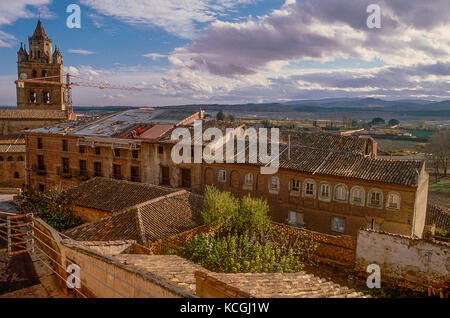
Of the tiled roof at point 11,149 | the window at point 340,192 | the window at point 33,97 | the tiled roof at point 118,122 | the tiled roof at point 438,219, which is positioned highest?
the window at point 33,97

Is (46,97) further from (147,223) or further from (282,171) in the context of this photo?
(147,223)

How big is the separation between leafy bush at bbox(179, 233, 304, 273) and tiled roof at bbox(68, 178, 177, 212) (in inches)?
246

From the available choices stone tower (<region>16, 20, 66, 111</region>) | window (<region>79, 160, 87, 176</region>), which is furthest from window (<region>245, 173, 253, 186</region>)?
stone tower (<region>16, 20, 66, 111</region>)

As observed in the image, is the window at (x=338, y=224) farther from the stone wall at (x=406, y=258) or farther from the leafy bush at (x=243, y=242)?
the stone wall at (x=406, y=258)

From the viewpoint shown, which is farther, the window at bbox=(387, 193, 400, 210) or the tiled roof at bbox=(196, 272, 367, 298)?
the window at bbox=(387, 193, 400, 210)

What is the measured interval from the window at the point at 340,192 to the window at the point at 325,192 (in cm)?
46

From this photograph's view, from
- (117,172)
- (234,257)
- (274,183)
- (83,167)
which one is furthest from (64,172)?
(234,257)

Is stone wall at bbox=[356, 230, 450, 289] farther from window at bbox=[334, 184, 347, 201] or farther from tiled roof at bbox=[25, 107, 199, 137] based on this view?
tiled roof at bbox=[25, 107, 199, 137]

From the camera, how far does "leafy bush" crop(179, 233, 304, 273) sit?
15391mm

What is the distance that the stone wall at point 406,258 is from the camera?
1684 cm

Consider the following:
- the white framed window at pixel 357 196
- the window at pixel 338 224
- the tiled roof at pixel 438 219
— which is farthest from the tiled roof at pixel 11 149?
the tiled roof at pixel 438 219
